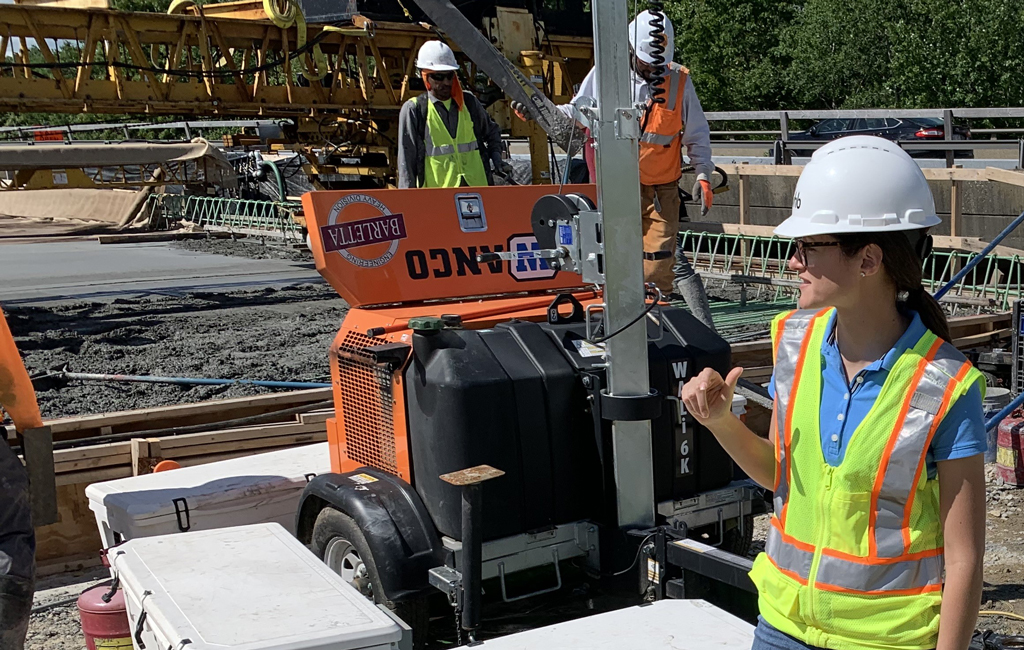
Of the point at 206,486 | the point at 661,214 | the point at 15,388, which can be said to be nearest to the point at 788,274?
the point at 661,214

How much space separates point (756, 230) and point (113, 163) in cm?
1243

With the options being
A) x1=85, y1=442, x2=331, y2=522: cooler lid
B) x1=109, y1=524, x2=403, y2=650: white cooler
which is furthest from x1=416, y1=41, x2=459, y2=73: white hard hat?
x1=109, y1=524, x2=403, y2=650: white cooler

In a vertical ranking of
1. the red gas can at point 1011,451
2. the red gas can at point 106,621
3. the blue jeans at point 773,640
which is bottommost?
the red gas can at point 1011,451

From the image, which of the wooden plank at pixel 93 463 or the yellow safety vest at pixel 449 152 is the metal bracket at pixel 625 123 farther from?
the wooden plank at pixel 93 463

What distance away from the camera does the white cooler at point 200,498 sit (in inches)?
192

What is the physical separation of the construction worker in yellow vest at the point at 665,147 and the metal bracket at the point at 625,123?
1868mm

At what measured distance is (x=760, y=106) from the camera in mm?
39188

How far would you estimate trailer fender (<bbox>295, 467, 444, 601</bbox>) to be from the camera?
12.9 ft

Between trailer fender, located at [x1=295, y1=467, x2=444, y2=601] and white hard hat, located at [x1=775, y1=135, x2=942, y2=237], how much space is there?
2237 millimetres

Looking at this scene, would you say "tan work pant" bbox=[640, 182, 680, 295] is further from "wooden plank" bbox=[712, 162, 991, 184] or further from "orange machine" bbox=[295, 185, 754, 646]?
"orange machine" bbox=[295, 185, 754, 646]

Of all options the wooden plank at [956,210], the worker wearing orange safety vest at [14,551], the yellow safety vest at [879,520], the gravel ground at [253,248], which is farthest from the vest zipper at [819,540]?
the gravel ground at [253,248]

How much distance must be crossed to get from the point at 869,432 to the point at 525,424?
2.16 meters

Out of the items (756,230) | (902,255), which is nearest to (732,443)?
(902,255)

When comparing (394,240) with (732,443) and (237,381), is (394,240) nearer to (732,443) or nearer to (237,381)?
(732,443)
